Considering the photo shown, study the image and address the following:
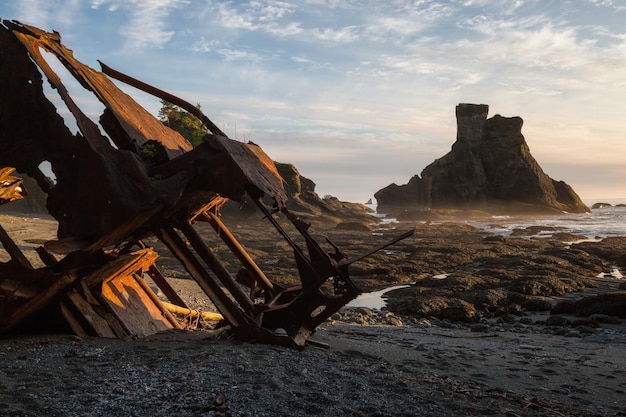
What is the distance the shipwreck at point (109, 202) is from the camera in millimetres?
5453

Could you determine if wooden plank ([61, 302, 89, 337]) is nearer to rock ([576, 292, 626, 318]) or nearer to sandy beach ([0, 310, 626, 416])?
sandy beach ([0, 310, 626, 416])

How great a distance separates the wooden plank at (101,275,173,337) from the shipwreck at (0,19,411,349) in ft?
0.06

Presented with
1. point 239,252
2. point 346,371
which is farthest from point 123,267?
point 346,371

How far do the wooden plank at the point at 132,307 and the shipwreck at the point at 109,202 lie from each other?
2 cm

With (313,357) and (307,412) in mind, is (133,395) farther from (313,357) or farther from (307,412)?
(313,357)

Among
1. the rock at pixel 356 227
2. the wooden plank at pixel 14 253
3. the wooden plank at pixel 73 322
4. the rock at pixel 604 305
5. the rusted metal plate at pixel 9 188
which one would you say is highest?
the rusted metal plate at pixel 9 188

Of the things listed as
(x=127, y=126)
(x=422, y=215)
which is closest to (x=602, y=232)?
(x=422, y=215)

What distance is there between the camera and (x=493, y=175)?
7169 cm

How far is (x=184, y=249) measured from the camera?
5.96 metres

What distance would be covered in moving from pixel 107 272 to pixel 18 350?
1.34 metres

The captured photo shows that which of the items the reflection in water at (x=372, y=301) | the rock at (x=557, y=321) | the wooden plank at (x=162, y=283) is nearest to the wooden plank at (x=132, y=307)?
the wooden plank at (x=162, y=283)

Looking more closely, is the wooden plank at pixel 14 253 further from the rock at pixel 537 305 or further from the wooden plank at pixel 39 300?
the rock at pixel 537 305

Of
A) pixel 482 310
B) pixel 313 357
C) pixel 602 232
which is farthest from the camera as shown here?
pixel 602 232

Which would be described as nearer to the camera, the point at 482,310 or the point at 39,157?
the point at 39,157
